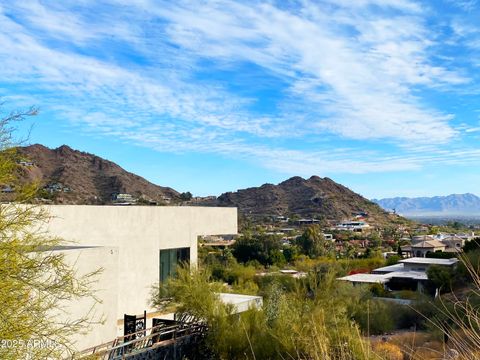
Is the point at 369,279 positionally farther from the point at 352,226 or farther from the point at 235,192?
the point at 235,192

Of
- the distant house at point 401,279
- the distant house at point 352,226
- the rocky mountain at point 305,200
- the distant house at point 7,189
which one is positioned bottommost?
the distant house at point 401,279

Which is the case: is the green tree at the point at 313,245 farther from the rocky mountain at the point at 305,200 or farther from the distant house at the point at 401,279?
the rocky mountain at the point at 305,200

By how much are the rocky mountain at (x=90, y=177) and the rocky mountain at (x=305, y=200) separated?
39390 mm

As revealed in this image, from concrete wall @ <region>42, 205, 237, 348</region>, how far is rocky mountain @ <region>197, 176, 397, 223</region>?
72.9 metres

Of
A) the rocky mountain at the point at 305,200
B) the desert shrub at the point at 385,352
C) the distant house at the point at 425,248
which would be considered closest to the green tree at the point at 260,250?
the distant house at the point at 425,248

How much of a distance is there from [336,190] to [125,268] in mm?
92214

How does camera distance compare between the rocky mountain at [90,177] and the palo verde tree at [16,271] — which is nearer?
the palo verde tree at [16,271]

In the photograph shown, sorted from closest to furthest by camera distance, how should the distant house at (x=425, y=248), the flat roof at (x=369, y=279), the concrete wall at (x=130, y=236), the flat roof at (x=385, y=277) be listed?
the concrete wall at (x=130, y=236), the flat roof at (x=369, y=279), the flat roof at (x=385, y=277), the distant house at (x=425, y=248)

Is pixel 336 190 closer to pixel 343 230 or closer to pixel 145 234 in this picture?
pixel 343 230

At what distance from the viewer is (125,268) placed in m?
14.9

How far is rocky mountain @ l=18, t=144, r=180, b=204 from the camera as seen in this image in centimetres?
4198

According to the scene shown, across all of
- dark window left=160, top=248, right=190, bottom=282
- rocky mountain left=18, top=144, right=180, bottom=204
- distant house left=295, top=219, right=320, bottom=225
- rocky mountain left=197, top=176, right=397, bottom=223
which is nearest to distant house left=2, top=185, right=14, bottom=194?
dark window left=160, top=248, right=190, bottom=282

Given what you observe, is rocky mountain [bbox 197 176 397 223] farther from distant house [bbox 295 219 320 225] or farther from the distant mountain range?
distant house [bbox 295 219 320 225]

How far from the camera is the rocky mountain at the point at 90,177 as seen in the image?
41978 mm
